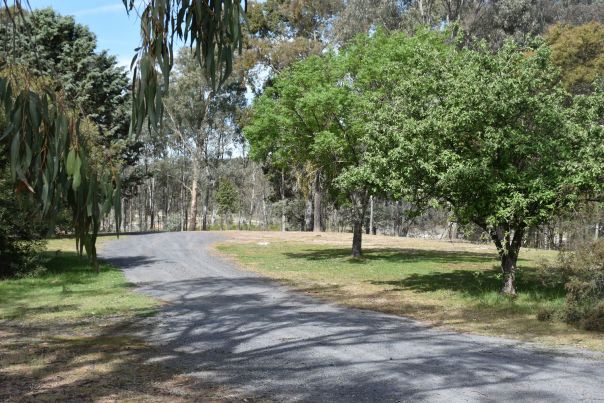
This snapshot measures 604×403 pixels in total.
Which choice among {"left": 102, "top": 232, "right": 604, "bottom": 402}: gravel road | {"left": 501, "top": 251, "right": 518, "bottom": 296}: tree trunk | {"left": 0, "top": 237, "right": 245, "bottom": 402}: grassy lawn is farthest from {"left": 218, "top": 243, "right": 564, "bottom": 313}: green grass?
{"left": 0, "top": 237, "right": 245, "bottom": 402}: grassy lawn

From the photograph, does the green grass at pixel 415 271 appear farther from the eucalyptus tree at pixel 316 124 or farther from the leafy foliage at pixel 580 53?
the leafy foliage at pixel 580 53

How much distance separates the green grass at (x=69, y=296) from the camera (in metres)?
12.3

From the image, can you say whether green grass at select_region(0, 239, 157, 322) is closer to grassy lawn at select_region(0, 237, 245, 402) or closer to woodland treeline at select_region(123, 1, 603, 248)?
grassy lawn at select_region(0, 237, 245, 402)

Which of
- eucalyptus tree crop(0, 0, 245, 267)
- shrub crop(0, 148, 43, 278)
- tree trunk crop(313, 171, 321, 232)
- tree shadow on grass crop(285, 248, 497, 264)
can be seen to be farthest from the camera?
tree trunk crop(313, 171, 321, 232)

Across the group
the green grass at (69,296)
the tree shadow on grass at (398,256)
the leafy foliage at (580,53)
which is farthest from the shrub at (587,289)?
the leafy foliage at (580,53)

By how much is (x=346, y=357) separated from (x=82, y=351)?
149 inches

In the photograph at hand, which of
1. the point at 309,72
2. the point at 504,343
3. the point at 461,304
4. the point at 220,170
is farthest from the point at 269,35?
the point at 504,343

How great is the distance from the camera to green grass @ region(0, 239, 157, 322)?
483 inches

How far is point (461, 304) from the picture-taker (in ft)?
46.6

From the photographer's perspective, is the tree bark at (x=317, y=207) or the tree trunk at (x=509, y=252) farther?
the tree bark at (x=317, y=207)

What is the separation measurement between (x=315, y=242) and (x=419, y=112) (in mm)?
22255

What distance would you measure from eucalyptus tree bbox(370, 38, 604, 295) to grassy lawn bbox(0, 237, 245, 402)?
7205 mm

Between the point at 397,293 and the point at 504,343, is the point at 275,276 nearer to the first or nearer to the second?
the point at 397,293

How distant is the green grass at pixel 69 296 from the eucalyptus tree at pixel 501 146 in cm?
705
